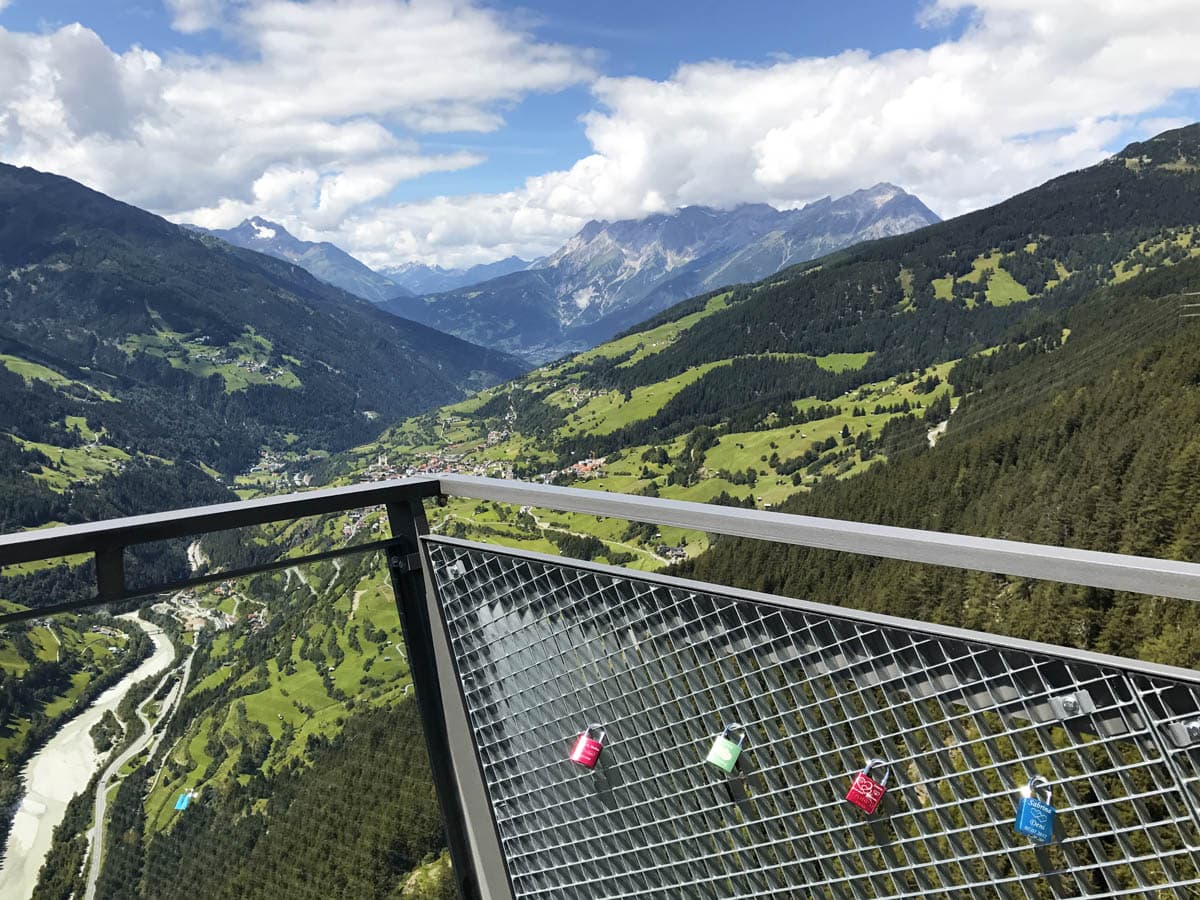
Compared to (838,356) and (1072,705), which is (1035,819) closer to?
(1072,705)

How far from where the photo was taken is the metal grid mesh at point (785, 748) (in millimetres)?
1391

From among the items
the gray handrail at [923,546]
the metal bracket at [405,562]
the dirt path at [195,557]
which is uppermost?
the dirt path at [195,557]

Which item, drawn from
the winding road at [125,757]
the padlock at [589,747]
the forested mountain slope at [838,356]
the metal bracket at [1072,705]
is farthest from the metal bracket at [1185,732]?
the forested mountain slope at [838,356]

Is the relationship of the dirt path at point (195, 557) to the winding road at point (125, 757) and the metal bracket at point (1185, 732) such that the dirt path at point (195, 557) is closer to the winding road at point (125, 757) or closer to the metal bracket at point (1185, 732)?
the winding road at point (125, 757)

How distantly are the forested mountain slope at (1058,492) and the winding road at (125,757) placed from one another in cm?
1329

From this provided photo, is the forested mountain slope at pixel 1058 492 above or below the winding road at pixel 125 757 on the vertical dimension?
below

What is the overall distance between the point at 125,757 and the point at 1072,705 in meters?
2.46

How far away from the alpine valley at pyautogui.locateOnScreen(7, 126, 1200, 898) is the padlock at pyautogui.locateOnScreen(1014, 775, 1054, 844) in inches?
41.8

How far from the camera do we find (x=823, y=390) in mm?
141750

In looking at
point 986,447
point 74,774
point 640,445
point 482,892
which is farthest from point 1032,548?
point 640,445

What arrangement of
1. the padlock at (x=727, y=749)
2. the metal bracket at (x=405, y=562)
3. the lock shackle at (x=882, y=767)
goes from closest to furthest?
1. the lock shackle at (x=882, y=767)
2. the padlock at (x=727, y=749)
3. the metal bracket at (x=405, y=562)

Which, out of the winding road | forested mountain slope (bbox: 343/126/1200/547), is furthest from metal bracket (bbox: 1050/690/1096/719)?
forested mountain slope (bbox: 343/126/1200/547)

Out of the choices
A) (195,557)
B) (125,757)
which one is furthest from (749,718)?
(125,757)

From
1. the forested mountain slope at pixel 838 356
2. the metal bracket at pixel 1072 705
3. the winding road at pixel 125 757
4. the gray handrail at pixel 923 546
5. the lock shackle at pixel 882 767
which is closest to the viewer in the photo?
the gray handrail at pixel 923 546
